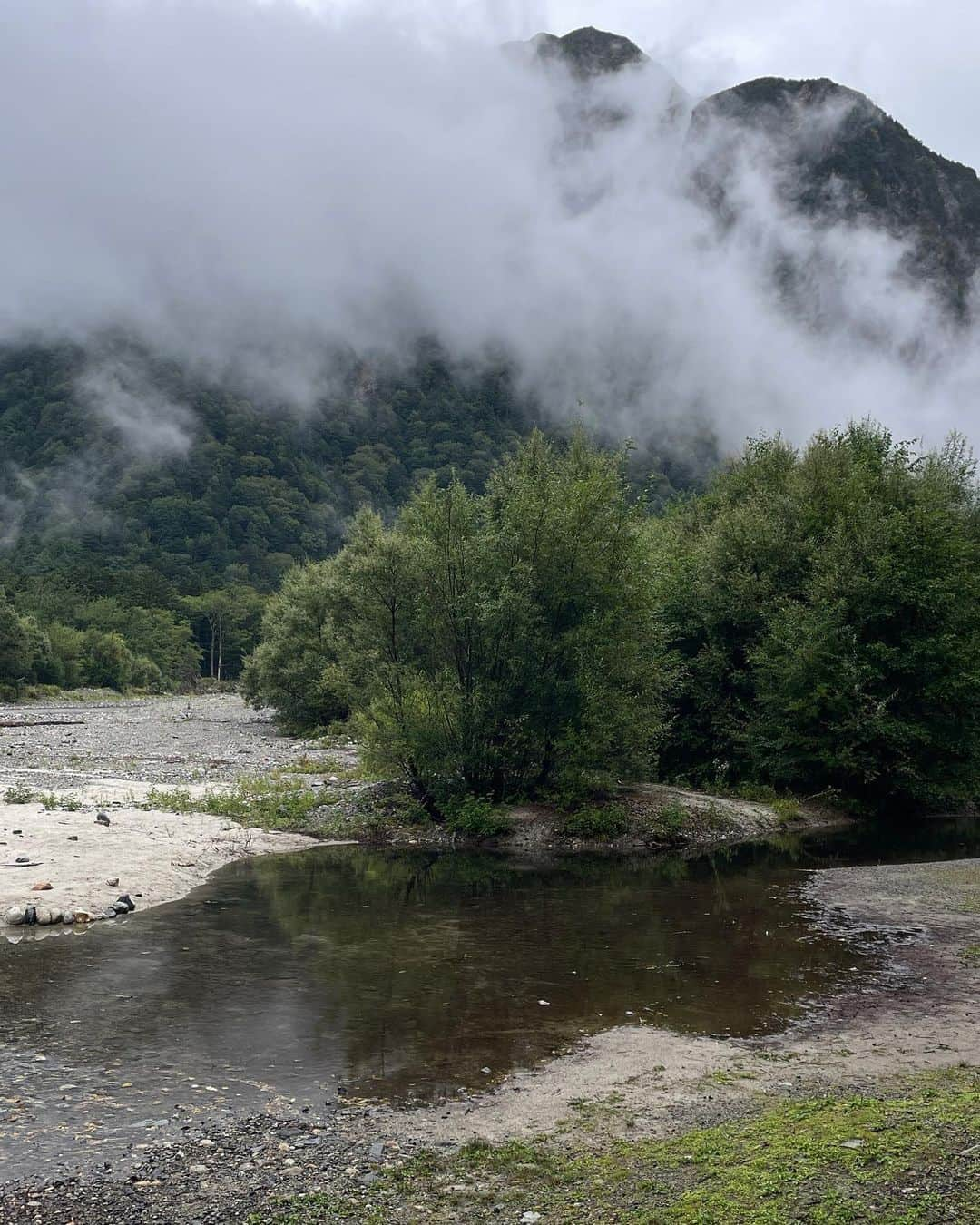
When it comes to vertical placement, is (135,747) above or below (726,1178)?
below

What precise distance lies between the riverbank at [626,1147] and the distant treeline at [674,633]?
18.9m

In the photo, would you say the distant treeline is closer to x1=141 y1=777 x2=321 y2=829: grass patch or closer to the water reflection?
x1=141 y1=777 x2=321 y2=829: grass patch

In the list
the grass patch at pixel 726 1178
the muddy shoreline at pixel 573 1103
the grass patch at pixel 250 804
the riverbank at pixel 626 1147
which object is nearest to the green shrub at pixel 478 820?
the grass patch at pixel 250 804

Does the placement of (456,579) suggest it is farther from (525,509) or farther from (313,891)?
(313,891)

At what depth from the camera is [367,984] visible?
1590cm

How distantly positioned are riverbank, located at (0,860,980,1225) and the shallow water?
32.4 inches

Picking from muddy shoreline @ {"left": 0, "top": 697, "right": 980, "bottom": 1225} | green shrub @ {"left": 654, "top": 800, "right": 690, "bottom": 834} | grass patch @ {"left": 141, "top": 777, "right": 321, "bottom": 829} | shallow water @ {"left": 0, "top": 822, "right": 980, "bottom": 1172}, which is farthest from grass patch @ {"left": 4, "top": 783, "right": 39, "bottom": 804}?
muddy shoreline @ {"left": 0, "top": 697, "right": 980, "bottom": 1225}

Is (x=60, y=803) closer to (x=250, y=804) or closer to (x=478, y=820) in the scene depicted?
(x=250, y=804)

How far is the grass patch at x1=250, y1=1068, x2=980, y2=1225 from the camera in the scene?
778 centimetres

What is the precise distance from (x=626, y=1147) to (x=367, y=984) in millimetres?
7026

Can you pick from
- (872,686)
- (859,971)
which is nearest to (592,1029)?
(859,971)

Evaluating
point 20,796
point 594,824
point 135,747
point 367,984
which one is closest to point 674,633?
point 594,824

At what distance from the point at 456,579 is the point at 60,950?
59.5 ft

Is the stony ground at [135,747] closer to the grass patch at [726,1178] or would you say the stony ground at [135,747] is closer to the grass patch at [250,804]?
the grass patch at [250,804]
